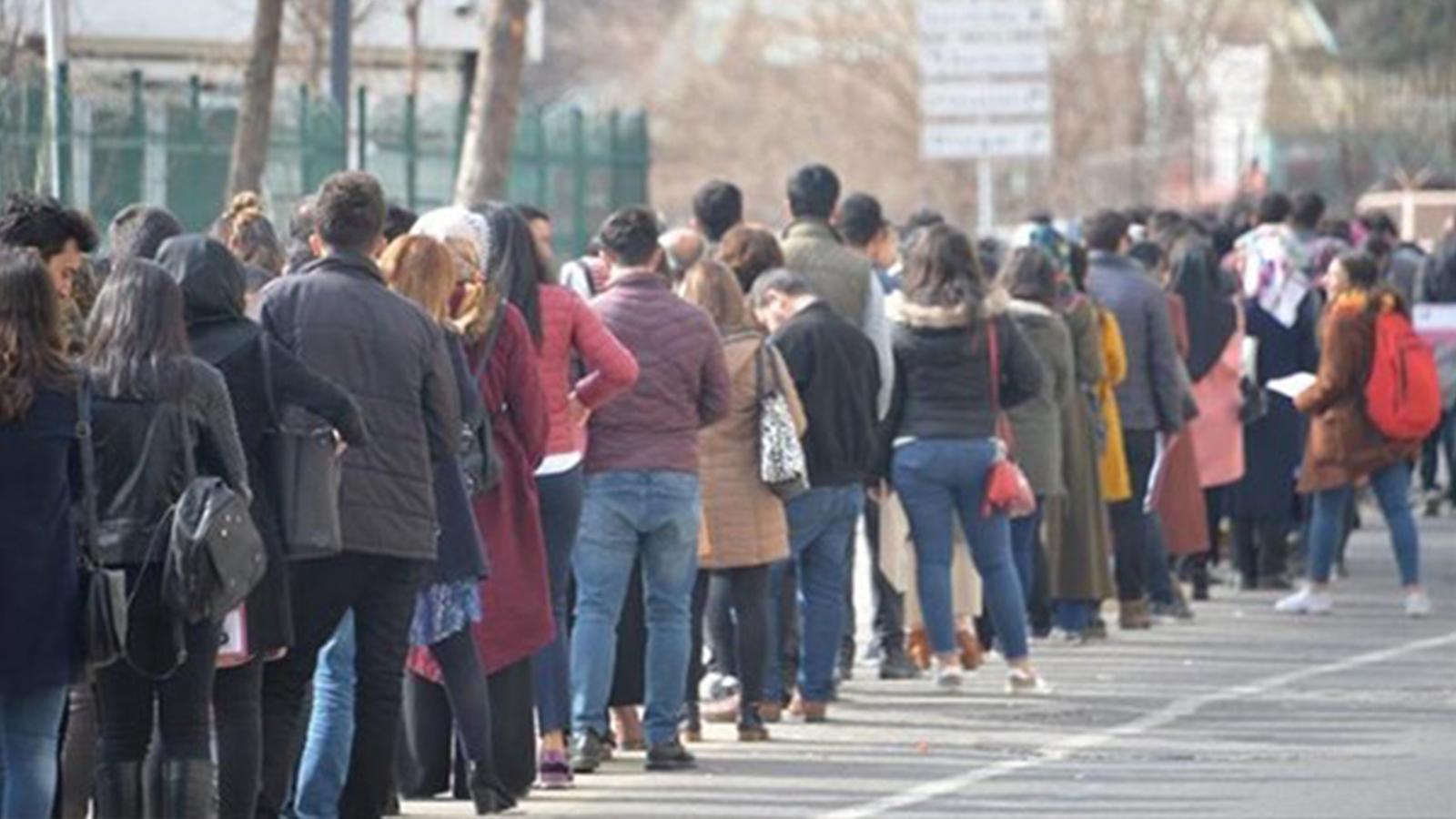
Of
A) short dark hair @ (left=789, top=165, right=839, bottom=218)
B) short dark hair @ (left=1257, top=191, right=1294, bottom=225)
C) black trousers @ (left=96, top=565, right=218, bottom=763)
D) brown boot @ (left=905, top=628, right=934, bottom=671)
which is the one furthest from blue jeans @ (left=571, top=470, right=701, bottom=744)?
short dark hair @ (left=1257, top=191, right=1294, bottom=225)

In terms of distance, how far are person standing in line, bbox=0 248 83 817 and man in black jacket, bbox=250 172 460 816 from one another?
54.2 inches

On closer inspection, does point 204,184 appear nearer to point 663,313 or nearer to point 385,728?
point 663,313

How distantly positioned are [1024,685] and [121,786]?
663 cm

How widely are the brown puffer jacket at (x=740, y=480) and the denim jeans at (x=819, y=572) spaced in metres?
0.60

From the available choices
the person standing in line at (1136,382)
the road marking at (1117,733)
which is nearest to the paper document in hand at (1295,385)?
the person standing in line at (1136,382)

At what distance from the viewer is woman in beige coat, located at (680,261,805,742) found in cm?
1428

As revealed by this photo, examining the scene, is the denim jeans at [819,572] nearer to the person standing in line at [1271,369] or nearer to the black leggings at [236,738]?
the black leggings at [236,738]

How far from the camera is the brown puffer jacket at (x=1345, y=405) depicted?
19.1m

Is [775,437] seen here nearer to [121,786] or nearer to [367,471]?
[367,471]

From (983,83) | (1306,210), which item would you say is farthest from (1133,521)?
(983,83)

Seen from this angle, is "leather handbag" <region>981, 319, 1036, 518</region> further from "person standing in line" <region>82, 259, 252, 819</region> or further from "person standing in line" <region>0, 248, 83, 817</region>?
"person standing in line" <region>0, 248, 83, 817</region>

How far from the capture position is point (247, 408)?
1078cm

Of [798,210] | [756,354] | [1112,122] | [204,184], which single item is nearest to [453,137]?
[204,184]

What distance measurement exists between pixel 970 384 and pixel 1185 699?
153 centimetres
